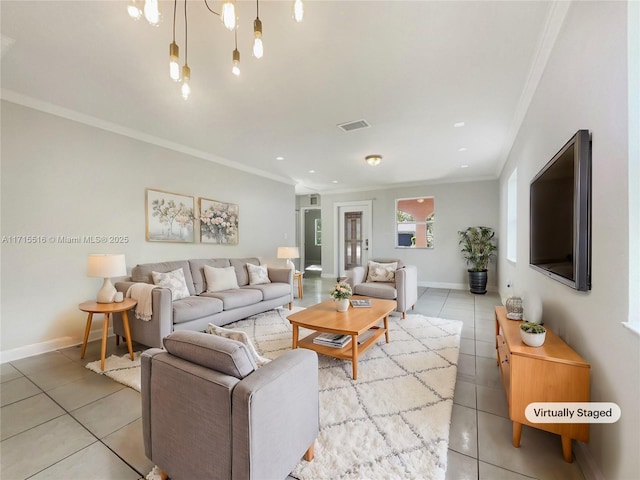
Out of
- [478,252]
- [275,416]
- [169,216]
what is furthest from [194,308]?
[478,252]

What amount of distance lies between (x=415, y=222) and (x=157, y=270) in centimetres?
589

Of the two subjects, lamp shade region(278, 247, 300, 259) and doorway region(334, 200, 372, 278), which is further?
doorway region(334, 200, 372, 278)

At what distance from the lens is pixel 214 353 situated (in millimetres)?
1203

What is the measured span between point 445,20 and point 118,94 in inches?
116

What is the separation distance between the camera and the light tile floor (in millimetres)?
1457

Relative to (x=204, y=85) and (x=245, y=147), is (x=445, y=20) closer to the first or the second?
(x=204, y=85)

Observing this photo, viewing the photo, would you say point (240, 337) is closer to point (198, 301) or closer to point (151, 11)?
point (151, 11)

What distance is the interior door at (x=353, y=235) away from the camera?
7785 mm

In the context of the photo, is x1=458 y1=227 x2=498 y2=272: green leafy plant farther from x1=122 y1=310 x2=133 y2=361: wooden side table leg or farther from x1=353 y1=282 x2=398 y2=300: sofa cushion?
x1=122 y1=310 x2=133 y2=361: wooden side table leg

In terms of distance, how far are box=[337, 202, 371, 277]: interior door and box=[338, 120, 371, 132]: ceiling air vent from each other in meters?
4.24

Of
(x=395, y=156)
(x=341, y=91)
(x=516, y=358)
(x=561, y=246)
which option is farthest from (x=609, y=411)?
(x=395, y=156)

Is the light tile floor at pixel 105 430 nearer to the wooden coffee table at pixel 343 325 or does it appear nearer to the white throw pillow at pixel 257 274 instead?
the wooden coffee table at pixel 343 325

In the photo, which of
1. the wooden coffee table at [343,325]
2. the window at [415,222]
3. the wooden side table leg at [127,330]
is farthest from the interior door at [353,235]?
the wooden side table leg at [127,330]

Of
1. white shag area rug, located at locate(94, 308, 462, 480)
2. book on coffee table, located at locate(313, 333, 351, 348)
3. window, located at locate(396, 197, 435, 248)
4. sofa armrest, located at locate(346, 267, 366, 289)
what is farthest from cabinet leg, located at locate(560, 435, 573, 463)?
window, located at locate(396, 197, 435, 248)
